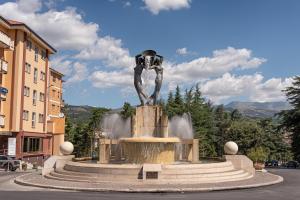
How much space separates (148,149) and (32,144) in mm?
26186

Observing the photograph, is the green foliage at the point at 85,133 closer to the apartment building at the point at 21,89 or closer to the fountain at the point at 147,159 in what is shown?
the apartment building at the point at 21,89

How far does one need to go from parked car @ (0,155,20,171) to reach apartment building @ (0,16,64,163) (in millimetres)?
6333

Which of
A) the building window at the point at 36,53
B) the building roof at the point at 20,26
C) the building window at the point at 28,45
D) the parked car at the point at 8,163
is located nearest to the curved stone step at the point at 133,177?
the parked car at the point at 8,163

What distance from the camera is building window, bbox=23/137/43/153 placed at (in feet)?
149

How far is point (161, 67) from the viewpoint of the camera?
29.5 meters

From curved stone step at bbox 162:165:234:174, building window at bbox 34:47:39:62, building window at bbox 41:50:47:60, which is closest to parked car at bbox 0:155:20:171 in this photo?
building window at bbox 34:47:39:62

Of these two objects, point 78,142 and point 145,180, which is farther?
point 78,142

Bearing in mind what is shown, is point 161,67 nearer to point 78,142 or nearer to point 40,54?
point 40,54

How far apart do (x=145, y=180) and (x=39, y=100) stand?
3278 centimetres

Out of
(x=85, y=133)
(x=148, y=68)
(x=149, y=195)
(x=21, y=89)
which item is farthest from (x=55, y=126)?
(x=149, y=195)

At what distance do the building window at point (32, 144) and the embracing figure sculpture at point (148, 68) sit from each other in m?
20.5

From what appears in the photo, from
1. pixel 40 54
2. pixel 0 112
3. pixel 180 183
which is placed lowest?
pixel 180 183

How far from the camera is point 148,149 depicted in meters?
24.8

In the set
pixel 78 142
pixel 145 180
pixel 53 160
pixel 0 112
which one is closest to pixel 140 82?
pixel 53 160
